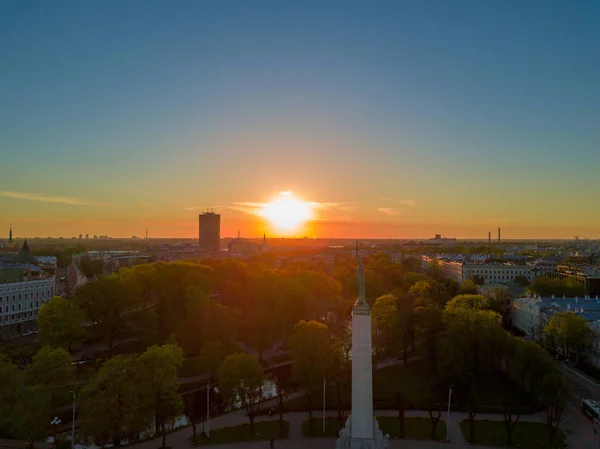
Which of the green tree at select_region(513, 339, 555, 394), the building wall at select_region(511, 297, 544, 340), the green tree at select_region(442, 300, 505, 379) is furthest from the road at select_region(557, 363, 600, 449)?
the building wall at select_region(511, 297, 544, 340)

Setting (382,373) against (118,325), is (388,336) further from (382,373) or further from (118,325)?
(118,325)

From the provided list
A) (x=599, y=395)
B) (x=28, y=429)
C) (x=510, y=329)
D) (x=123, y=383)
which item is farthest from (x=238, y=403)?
(x=510, y=329)

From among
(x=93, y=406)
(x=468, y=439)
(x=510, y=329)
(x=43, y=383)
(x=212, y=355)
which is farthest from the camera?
(x=510, y=329)

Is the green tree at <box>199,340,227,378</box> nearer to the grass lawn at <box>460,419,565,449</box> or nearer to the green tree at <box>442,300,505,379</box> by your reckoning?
the green tree at <box>442,300,505,379</box>

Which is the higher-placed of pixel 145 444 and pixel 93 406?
pixel 93 406

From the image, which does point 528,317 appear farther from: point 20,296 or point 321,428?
point 20,296

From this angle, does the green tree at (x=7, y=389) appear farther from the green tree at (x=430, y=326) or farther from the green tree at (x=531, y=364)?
the green tree at (x=430, y=326)

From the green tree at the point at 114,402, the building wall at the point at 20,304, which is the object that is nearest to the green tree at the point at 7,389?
the green tree at the point at 114,402

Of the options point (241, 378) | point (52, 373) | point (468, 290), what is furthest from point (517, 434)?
point (468, 290)
